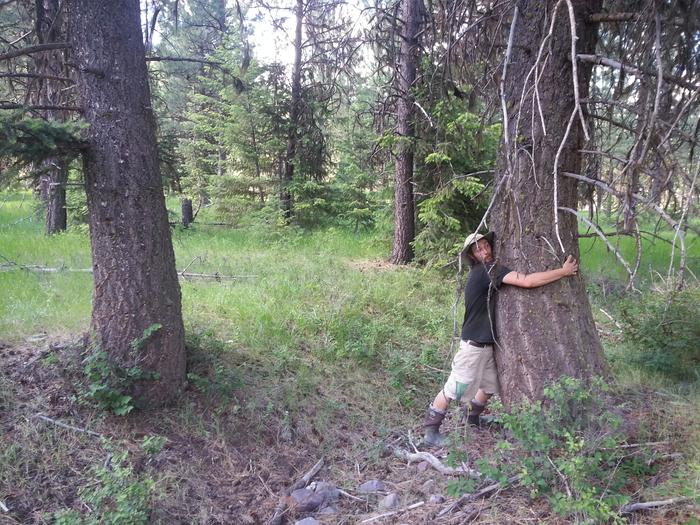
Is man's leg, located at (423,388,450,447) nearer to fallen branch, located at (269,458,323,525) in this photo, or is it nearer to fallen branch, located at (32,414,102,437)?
fallen branch, located at (269,458,323,525)

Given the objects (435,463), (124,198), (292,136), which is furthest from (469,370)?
(292,136)

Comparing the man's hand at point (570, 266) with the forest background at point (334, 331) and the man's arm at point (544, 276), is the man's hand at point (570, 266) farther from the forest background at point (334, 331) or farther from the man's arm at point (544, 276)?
the forest background at point (334, 331)

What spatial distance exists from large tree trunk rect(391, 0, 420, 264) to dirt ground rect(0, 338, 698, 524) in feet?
22.2

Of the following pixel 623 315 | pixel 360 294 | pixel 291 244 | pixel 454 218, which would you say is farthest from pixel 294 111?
pixel 623 315

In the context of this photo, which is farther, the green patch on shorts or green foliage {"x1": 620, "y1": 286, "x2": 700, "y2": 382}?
green foliage {"x1": 620, "y1": 286, "x2": 700, "y2": 382}

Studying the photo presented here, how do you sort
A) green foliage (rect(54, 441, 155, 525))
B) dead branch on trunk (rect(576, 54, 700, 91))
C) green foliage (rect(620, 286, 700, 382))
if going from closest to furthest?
dead branch on trunk (rect(576, 54, 700, 91)), green foliage (rect(54, 441, 155, 525)), green foliage (rect(620, 286, 700, 382))

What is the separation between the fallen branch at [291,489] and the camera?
3666mm

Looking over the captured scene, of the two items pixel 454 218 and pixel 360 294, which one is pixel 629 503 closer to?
pixel 360 294

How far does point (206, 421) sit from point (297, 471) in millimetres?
987

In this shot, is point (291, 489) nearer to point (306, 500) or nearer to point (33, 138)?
point (306, 500)

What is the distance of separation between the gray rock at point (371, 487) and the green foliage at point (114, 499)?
5.32ft

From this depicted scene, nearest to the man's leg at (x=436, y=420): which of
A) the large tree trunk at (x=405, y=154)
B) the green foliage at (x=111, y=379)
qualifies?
the green foliage at (x=111, y=379)

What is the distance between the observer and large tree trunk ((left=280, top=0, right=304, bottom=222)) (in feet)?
48.5

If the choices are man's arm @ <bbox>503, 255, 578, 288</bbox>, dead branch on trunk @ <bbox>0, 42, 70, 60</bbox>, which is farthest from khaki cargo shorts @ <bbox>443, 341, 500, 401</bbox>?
dead branch on trunk @ <bbox>0, 42, 70, 60</bbox>
